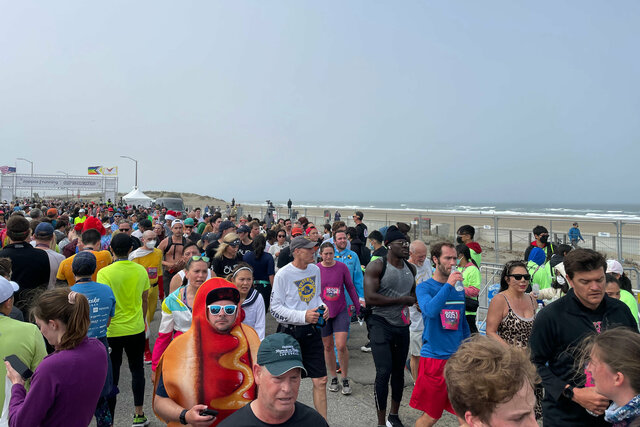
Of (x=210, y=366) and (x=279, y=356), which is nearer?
(x=279, y=356)

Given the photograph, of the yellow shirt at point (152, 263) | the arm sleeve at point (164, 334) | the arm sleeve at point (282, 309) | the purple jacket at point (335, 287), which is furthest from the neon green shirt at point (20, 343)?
the yellow shirt at point (152, 263)

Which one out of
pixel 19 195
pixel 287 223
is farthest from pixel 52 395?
pixel 19 195

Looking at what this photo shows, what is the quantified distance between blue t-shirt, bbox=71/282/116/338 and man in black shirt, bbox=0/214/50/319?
131cm

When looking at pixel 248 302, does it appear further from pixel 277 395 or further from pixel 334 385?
pixel 334 385

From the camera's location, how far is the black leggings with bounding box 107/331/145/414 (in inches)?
166

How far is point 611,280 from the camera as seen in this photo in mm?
3822

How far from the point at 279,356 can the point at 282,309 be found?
7.63 ft

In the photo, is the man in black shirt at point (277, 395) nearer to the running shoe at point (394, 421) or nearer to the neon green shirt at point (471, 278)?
the running shoe at point (394, 421)

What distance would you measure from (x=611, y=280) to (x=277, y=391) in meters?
3.51

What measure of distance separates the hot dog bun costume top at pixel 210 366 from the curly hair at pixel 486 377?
1.33 meters

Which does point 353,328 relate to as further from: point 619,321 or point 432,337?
point 619,321

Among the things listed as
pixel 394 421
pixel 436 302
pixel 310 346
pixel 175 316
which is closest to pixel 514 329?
pixel 436 302

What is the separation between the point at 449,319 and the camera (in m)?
3.84

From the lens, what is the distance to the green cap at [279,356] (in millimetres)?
1917
